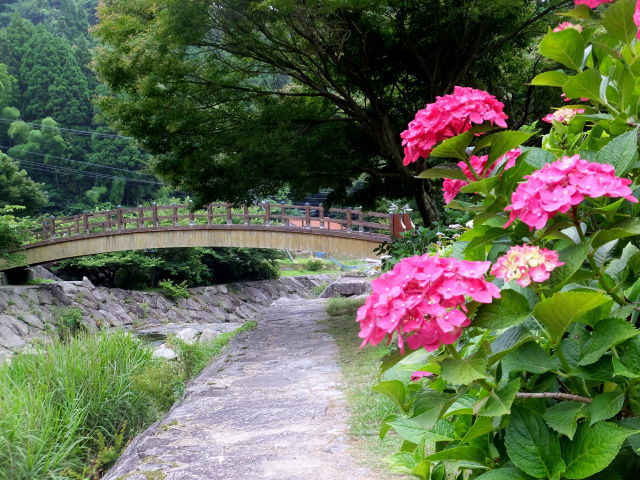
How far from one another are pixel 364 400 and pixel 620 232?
3.27 m

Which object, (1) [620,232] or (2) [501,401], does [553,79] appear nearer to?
(1) [620,232]

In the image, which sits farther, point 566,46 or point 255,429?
point 255,429

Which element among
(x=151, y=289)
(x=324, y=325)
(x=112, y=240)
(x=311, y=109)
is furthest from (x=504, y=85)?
(x=151, y=289)

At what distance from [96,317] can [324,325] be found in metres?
12.7

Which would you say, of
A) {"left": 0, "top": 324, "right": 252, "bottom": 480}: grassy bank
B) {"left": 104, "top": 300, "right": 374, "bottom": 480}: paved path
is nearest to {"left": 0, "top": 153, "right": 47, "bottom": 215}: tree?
{"left": 0, "top": 324, "right": 252, "bottom": 480}: grassy bank

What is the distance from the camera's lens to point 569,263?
1.18 metres

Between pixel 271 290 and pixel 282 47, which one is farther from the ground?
pixel 282 47

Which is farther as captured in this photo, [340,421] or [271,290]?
[271,290]

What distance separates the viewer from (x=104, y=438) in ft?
15.9

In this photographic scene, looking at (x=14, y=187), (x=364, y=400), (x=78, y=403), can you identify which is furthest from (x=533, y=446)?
(x=14, y=187)

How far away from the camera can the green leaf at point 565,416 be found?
1154mm

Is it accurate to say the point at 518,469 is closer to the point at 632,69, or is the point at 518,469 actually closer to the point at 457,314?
the point at 457,314

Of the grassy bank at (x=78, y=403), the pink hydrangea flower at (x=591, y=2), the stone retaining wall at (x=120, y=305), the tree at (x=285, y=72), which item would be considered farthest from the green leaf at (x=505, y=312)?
the stone retaining wall at (x=120, y=305)

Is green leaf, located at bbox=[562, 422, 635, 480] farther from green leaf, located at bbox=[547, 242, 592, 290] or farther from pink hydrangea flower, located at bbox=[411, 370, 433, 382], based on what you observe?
pink hydrangea flower, located at bbox=[411, 370, 433, 382]
